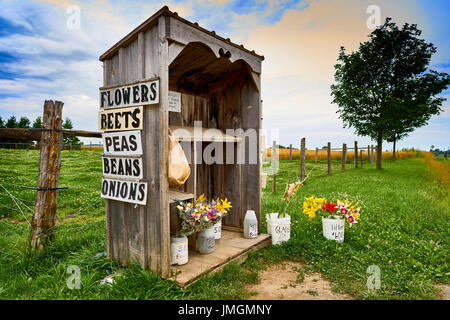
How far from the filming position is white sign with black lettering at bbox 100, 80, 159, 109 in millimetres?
3105

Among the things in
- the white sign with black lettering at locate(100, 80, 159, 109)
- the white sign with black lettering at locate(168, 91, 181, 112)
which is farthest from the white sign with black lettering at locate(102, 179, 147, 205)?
the white sign with black lettering at locate(168, 91, 181, 112)

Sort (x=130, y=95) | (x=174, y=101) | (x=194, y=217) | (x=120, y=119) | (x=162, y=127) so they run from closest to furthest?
1. (x=162, y=127)
2. (x=130, y=95)
3. (x=120, y=119)
4. (x=194, y=217)
5. (x=174, y=101)

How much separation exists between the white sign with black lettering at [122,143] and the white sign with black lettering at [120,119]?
72 millimetres

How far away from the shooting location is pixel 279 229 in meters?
4.70

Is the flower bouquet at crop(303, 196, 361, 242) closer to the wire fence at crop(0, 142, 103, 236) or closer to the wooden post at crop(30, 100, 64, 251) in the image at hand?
the wire fence at crop(0, 142, 103, 236)

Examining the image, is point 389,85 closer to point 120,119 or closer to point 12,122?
point 120,119

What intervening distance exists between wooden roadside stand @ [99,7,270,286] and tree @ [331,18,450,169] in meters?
14.4

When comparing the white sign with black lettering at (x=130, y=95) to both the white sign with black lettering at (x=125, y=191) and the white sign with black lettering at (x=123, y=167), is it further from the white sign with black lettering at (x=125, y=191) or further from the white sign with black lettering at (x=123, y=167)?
the white sign with black lettering at (x=125, y=191)

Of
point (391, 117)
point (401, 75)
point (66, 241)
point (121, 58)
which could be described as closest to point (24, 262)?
point (66, 241)

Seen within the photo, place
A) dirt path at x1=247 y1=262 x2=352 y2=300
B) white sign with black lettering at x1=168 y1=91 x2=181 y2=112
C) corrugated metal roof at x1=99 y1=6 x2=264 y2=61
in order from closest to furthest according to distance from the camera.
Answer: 1. corrugated metal roof at x1=99 y1=6 x2=264 y2=61
2. dirt path at x1=247 y1=262 x2=352 y2=300
3. white sign with black lettering at x1=168 y1=91 x2=181 y2=112

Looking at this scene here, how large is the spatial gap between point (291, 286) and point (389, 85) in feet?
59.8

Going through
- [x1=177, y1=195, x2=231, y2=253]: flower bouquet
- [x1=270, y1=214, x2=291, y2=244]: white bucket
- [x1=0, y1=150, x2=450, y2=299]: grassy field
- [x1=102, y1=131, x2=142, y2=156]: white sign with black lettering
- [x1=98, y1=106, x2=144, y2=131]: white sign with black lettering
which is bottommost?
[x1=0, y1=150, x2=450, y2=299]: grassy field

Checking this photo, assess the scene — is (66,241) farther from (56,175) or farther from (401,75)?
(401,75)

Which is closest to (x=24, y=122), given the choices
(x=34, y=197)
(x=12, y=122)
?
(x=12, y=122)
